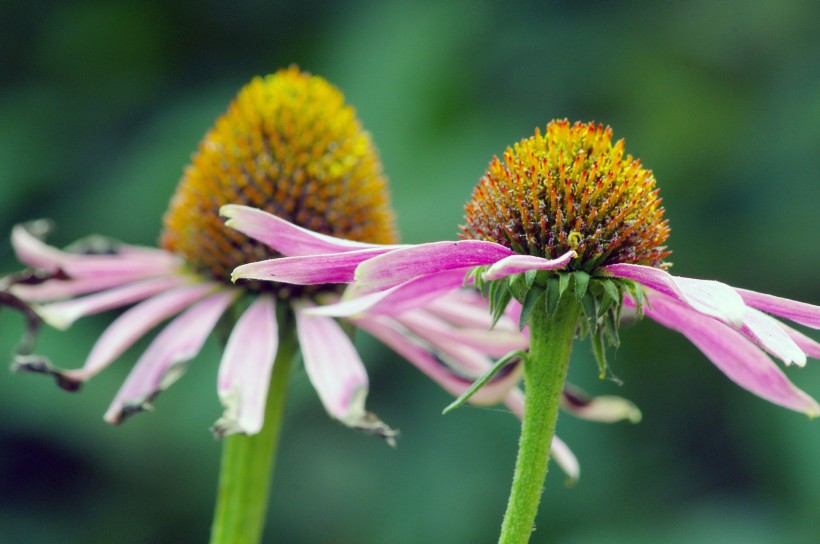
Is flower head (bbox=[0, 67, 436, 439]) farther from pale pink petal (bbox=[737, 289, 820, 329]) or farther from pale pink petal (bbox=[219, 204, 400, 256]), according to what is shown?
pale pink petal (bbox=[737, 289, 820, 329])

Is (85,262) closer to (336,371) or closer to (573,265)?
(336,371)

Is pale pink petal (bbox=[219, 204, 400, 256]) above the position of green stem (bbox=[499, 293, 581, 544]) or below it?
above

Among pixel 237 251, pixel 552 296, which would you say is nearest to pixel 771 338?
pixel 552 296

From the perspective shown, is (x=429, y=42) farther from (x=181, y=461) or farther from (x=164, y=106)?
(x=181, y=461)

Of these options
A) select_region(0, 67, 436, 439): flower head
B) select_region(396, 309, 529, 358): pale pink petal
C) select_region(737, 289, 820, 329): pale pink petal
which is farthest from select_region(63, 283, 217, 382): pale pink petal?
select_region(737, 289, 820, 329): pale pink petal

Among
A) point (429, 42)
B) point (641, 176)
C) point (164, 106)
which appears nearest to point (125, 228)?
point (164, 106)
